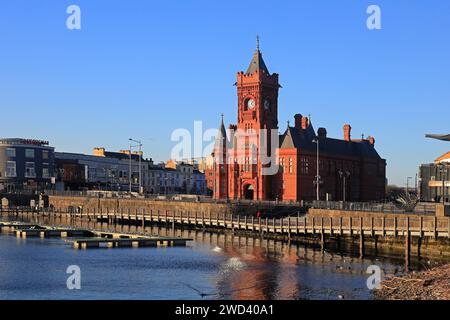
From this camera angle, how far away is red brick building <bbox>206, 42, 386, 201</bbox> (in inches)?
4373

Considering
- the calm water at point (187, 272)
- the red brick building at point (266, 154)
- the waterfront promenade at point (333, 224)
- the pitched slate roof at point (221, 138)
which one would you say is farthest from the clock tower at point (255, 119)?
the calm water at point (187, 272)

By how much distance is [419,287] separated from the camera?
125ft

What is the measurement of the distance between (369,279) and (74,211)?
84620 millimetres

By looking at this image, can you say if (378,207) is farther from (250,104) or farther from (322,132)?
(322,132)

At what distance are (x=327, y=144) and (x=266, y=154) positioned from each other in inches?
579

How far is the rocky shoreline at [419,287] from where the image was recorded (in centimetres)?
3555

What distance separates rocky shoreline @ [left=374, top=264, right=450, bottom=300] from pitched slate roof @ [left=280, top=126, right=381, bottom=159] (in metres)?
69.5

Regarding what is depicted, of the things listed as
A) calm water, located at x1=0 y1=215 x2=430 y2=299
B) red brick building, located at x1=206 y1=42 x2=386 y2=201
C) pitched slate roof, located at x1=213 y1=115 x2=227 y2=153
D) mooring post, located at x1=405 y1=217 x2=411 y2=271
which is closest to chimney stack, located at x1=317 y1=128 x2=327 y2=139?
red brick building, located at x1=206 y1=42 x2=386 y2=201

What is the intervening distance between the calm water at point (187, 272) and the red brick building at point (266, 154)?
39.2 meters

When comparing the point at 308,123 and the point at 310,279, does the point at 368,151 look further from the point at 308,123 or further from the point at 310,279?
the point at 310,279

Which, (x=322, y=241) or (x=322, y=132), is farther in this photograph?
(x=322, y=132)

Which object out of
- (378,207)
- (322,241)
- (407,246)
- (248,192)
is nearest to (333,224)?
(378,207)

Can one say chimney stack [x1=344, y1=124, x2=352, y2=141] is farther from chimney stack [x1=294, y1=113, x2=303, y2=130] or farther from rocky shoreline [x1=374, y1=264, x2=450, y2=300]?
rocky shoreline [x1=374, y1=264, x2=450, y2=300]
